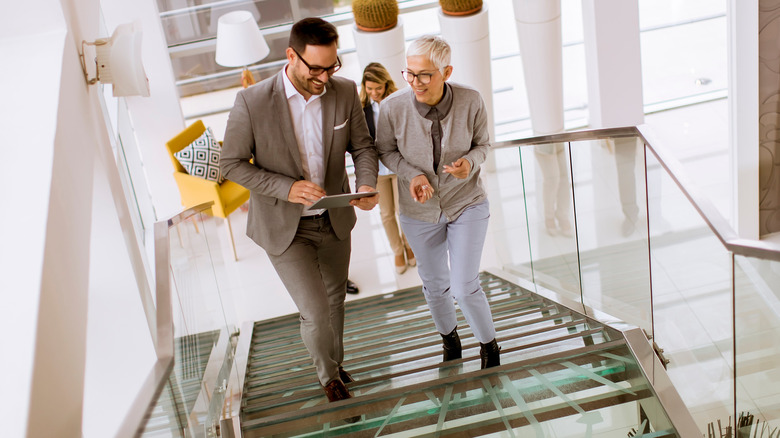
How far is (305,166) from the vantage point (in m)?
3.53

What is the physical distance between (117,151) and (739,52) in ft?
16.5

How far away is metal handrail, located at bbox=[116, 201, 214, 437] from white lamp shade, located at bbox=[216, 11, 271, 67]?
3.48 m

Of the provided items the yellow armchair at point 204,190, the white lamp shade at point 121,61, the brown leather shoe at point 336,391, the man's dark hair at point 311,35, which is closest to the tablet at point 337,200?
the man's dark hair at point 311,35

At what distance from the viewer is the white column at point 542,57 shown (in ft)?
24.0

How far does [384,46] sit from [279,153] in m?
4.40

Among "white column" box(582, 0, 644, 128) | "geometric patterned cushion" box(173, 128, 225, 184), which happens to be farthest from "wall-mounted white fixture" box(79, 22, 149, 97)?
"white column" box(582, 0, 644, 128)

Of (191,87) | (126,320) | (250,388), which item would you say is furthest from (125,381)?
(191,87)

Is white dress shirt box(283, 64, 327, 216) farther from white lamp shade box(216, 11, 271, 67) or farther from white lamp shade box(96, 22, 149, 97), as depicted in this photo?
white lamp shade box(216, 11, 271, 67)

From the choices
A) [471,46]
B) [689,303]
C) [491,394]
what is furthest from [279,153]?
[471,46]

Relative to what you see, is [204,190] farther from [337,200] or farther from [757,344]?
[757,344]

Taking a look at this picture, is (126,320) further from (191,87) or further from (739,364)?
(191,87)

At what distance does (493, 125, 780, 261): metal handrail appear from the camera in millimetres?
2494

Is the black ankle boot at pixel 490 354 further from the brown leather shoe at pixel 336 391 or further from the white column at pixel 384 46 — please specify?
the white column at pixel 384 46

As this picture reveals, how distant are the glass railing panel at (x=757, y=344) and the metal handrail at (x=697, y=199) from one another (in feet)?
0.14
